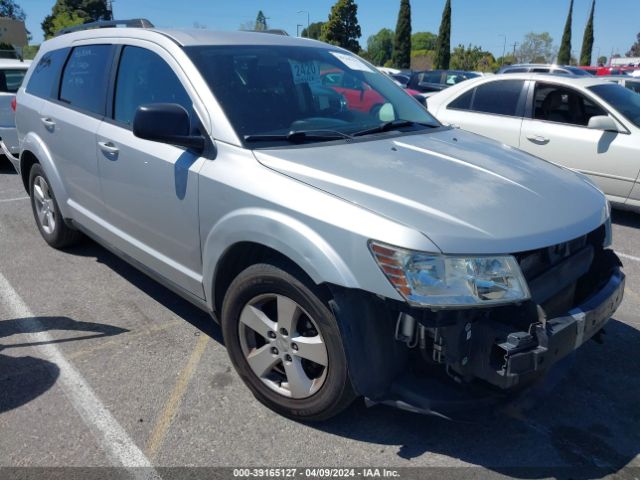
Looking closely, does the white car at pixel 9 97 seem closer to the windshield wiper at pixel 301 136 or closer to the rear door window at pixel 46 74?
the rear door window at pixel 46 74

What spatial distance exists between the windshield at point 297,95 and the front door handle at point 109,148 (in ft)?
2.72

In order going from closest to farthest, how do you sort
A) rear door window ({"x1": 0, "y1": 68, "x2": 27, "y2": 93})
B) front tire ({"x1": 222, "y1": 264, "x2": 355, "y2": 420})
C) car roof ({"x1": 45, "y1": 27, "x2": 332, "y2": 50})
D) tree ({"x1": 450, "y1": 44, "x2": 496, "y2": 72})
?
front tire ({"x1": 222, "y1": 264, "x2": 355, "y2": 420}) < car roof ({"x1": 45, "y1": 27, "x2": 332, "y2": 50}) < rear door window ({"x1": 0, "y1": 68, "x2": 27, "y2": 93}) < tree ({"x1": 450, "y1": 44, "x2": 496, "y2": 72})

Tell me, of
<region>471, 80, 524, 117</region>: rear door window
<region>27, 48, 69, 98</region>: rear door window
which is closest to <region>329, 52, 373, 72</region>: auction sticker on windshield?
<region>27, 48, 69, 98</region>: rear door window

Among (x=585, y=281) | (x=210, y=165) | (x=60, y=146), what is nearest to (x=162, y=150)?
(x=210, y=165)

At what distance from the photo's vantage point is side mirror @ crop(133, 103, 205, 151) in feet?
9.07

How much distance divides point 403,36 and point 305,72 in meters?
51.3

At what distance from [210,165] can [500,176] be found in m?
1.46

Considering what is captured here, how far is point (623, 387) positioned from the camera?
10.3 feet

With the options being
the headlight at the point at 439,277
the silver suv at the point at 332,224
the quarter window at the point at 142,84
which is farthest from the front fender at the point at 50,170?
the headlight at the point at 439,277

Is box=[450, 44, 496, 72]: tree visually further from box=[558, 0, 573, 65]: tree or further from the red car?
the red car

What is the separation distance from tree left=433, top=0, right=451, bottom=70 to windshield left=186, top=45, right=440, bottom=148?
4664 centimetres

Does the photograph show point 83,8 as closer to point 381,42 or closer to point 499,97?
point 499,97

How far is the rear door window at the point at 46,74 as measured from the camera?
463 cm

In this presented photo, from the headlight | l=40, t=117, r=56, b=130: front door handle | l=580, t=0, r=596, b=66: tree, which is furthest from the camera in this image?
l=580, t=0, r=596, b=66: tree
